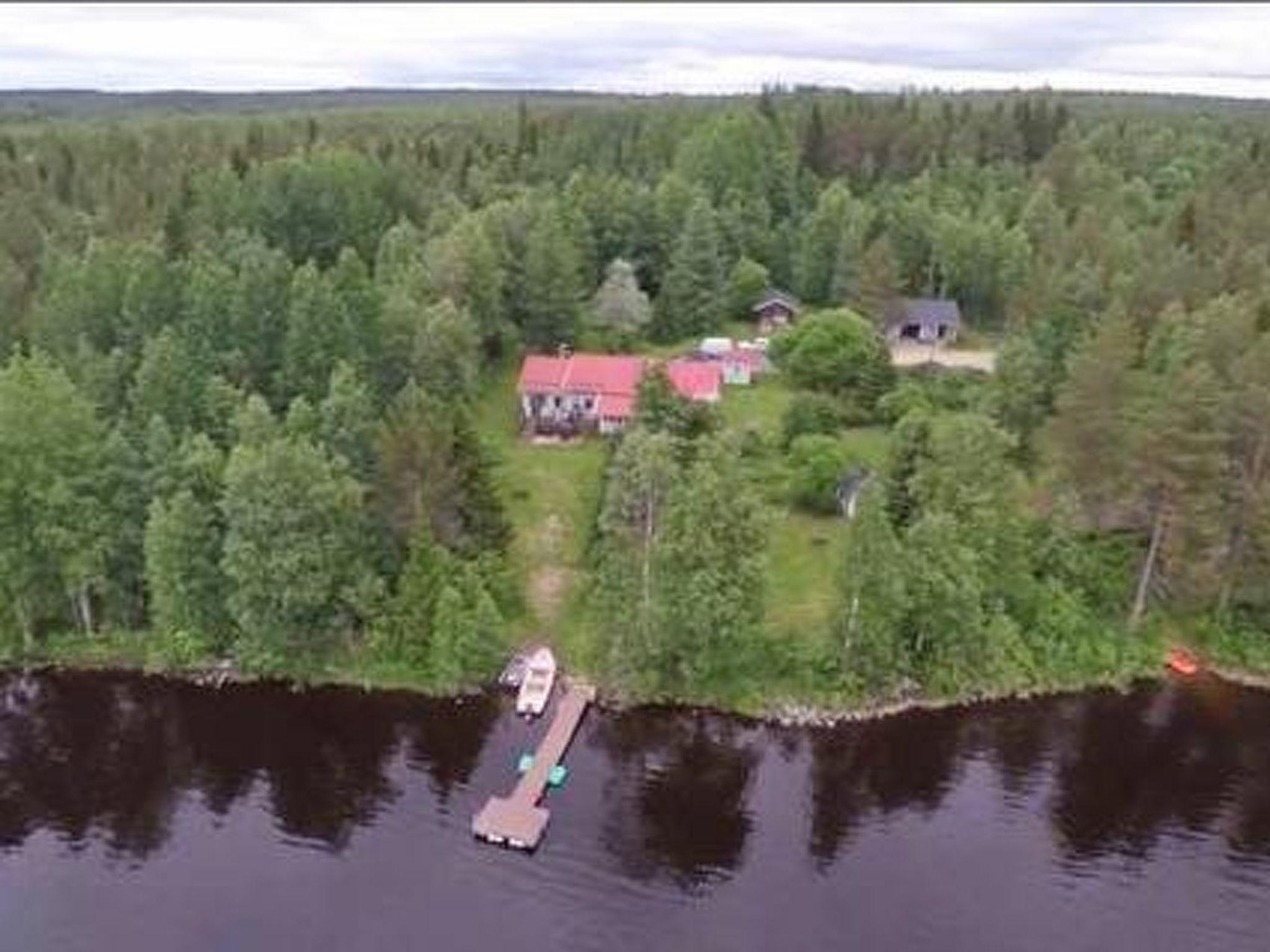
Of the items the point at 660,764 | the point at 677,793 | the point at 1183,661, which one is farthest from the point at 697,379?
the point at 677,793

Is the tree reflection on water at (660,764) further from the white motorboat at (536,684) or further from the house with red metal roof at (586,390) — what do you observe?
the house with red metal roof at (586,390)

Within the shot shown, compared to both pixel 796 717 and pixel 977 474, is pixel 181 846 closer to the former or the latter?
pixel 796 717

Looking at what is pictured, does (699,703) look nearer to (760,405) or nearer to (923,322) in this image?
(760,405)

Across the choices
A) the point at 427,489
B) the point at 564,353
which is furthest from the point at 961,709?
the point at 564,353

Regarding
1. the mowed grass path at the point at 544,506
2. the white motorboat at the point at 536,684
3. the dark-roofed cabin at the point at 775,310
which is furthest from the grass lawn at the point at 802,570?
the dark-roofed cabin at the point at 775,310

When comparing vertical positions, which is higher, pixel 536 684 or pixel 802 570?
pixel 802 570

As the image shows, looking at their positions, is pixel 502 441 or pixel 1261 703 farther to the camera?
pixel 502 441
